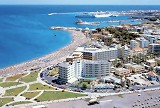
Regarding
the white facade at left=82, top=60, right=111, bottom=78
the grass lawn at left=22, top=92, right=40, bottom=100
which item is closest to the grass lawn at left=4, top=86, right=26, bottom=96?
the grass lawn at left=22, top=92, right=40, bottom=100

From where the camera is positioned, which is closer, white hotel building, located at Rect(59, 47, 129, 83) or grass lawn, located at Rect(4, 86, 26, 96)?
grass lawn, located at Rect(4, 86, 26, 96)

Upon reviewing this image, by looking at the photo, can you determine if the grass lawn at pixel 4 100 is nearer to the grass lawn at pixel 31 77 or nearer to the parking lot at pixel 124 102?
the parking lot at pixel 124 102

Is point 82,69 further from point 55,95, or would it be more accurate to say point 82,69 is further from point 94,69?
point 55,95

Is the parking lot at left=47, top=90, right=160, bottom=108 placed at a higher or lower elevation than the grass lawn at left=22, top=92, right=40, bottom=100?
lower

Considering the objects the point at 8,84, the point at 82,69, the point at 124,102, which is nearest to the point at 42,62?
the point at 82,69

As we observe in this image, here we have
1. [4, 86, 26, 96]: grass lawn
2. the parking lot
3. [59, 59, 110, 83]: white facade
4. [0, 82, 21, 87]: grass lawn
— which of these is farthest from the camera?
[59, 59, 110, 83]: white facade

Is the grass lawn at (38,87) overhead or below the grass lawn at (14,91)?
overhead

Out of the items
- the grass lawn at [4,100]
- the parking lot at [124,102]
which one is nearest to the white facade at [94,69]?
the parking lot at [124,102]

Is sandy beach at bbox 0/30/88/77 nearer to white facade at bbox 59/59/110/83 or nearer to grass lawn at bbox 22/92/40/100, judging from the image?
white facade at bbox 59/59/110/83

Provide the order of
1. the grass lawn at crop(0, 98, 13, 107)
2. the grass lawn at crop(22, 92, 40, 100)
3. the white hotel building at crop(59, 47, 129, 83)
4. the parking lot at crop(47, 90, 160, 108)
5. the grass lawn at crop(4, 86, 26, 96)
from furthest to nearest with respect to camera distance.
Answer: the white hotel building at crop(59, 47, 129, 83) → the grass lawn at crop(4, 86, 26, 96) → the grass lawn at crop(22, 92, 40, 100) → the grass lawn at crop(0, 98, 13, 107) → the parking lot at crop(47, 90, 160, 108)

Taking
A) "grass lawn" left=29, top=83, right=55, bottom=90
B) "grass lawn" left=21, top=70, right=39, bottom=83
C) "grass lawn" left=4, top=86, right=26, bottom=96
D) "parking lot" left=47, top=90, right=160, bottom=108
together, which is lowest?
"parking lot" left=47, top=90, right=160, bottom=108

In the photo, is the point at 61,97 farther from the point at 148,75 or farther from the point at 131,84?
the point at 148,75
